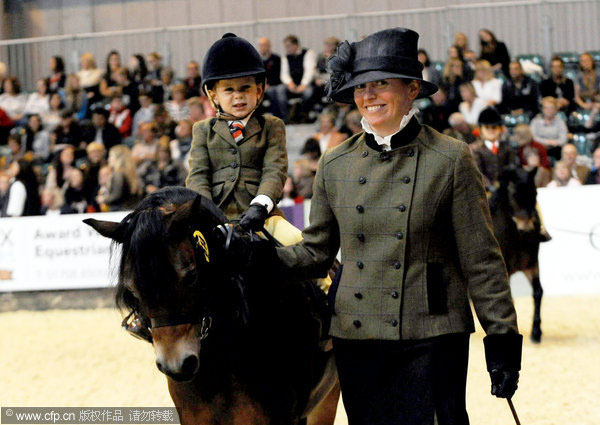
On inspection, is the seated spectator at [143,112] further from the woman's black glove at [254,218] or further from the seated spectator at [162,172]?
the woman's black glove at [254,218]

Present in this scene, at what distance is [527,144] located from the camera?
1048cm

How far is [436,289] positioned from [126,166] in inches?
324

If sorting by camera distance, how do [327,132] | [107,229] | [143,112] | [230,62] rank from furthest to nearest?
[143,112] → [327,132] → [230,62] → [107,229]

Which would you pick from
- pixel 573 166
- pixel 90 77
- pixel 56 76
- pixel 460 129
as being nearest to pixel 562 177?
pixel 573 166

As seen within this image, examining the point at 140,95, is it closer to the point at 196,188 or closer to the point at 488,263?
the point at 196,188

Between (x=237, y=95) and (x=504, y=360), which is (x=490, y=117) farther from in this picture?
(x=504, y=360)

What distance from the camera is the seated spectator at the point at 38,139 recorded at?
519 inches

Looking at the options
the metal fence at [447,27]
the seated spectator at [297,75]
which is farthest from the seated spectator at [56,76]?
the seated spectator at [297,75]

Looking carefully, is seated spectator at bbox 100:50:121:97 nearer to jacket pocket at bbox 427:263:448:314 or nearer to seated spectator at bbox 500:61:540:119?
seated spectator at bbox 500:61:540:119

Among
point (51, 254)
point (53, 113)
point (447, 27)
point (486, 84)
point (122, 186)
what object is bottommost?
point (51, 254)

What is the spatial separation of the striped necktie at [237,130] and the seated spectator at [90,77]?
1019cm

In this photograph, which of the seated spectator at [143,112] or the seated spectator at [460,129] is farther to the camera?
the seated spectator at [143,112]

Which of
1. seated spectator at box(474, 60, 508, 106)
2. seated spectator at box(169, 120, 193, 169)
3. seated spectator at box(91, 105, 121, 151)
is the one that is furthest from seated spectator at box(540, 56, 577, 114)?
seated spectator at box(91, 105, 121, 151)

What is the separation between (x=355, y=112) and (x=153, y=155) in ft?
8.57
